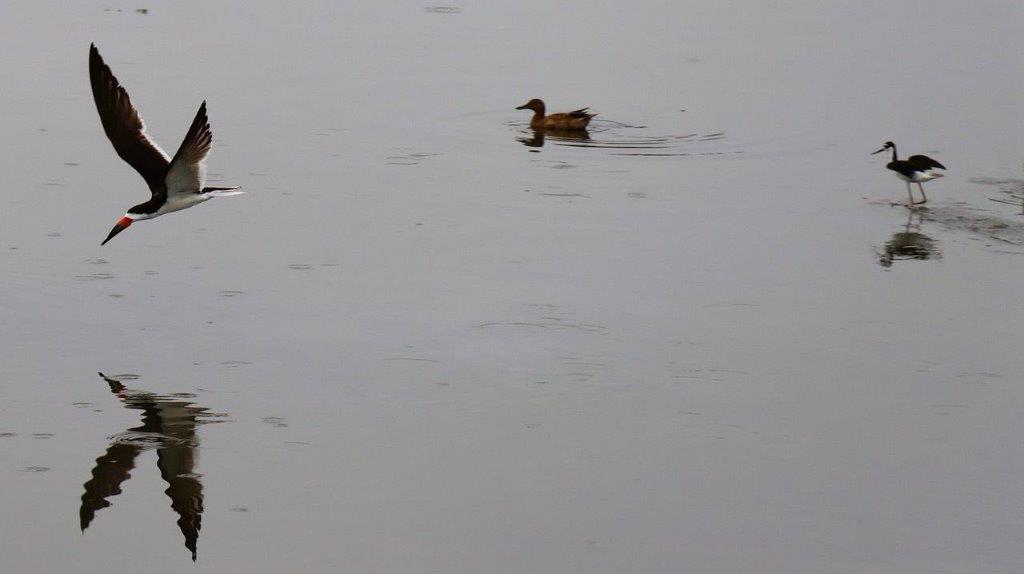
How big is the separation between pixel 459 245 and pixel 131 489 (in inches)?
172

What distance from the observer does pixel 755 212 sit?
1201 cm

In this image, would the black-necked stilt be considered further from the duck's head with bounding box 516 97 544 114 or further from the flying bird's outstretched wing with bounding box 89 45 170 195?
the flying bird's outstretched wing with bounding box 89 45 170 195

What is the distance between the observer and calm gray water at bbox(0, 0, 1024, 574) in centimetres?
658

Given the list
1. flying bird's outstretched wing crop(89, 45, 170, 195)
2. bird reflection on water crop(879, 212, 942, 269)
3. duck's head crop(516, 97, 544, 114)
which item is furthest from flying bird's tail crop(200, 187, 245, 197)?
duck's head crop(516, 97, 544, 114)

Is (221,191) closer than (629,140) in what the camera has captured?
Yes

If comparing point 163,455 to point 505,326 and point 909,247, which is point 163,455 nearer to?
point 505,326

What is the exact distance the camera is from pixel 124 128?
9719mm

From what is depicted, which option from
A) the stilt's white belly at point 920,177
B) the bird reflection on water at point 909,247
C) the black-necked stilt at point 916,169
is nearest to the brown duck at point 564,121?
the black-necked stilt at point 916,169

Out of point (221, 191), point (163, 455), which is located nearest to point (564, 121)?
point (221, 191)

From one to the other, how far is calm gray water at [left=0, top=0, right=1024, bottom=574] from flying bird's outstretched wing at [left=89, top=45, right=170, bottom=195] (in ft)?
2.51

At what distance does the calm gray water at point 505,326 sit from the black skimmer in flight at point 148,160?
0.56 metres

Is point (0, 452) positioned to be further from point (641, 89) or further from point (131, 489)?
point (641, 89)

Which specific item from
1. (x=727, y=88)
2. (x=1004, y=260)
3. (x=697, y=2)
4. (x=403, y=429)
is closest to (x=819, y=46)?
(x=727, y=88)

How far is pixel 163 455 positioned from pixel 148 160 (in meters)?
3.07
